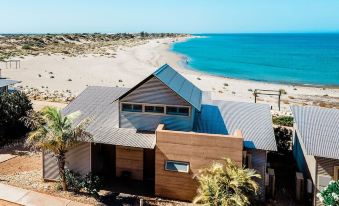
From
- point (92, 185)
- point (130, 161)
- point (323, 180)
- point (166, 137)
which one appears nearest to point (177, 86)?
point (166, 137)

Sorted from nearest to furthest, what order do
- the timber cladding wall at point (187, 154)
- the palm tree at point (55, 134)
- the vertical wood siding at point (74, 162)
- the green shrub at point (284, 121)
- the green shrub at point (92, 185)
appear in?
the palm tree at point (55, 134)
the timber cladding wall at point (187, 154)
the green shrub at point (92, 185)
the vertical wood siding at point (74, 162)
the green shrub at point (284, 121)

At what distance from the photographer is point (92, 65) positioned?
72.1 m

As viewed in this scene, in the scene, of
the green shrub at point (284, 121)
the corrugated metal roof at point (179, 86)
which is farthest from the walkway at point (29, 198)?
the green shrub at point (284, 121)

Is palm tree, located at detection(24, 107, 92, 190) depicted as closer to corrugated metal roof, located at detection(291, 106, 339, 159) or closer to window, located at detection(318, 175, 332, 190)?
corrugated metal roof, located at detection(291, 106, 339, 159)

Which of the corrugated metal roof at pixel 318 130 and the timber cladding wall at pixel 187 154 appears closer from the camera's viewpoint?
the corrugated metal roof at pixel 318 130

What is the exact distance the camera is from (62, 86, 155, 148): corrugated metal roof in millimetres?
18719

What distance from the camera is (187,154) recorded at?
691 inches

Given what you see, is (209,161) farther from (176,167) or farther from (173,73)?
(173,73)

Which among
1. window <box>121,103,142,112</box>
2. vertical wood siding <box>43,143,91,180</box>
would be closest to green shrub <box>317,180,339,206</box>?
window <box>121,103,142,112</box>

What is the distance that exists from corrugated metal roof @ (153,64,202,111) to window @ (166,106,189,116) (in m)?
0.56

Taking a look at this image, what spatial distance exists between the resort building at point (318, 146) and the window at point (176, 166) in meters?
5.65

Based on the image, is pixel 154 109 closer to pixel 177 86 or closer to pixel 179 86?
pixel 177 86

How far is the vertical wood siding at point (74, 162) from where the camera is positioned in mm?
19438

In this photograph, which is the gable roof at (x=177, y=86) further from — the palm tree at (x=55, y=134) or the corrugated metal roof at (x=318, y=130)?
the corrugated metal roof at (x=318, y=130)
